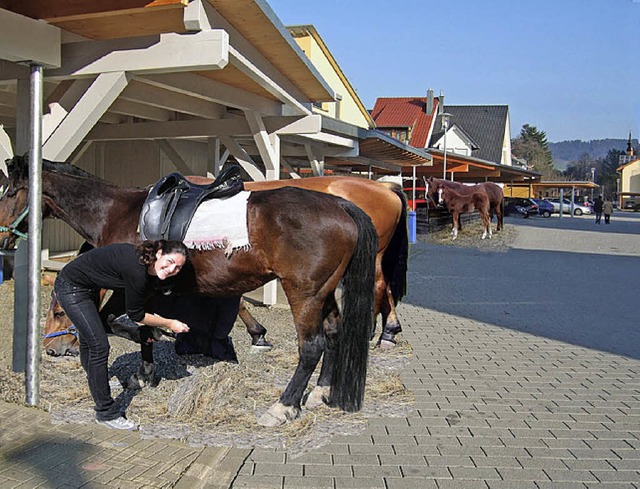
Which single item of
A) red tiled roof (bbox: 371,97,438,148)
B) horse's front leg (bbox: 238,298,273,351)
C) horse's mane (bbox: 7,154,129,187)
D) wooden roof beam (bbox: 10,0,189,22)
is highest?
red tiled roof (bbox: 371,97,438,148)

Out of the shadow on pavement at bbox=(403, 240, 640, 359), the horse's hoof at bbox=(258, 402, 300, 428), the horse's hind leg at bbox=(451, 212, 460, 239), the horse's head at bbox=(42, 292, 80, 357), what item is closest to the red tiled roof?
the horse's hind leg at bbox=(451, 212, 460, 239)

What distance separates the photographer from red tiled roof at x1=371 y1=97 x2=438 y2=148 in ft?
158

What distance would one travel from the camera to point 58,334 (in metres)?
4.97

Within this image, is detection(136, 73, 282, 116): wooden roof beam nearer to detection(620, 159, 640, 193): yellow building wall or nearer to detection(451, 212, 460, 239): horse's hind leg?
detection(451, 212, 460, 239): horse's hind leg

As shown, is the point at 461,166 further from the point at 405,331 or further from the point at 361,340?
the point at 361,340

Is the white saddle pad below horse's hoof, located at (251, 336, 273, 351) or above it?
above

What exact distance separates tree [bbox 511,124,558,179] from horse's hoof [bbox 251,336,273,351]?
318ft

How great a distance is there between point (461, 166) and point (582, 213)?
87.5 feet

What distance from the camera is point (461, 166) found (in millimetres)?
28172

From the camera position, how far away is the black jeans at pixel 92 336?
4.01 m

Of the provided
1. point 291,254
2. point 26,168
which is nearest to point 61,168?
point 26,168

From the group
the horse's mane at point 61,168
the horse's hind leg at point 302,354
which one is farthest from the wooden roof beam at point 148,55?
the horse's hind leg at point 302,354

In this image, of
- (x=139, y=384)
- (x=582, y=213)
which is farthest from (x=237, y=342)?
(x=582, y=213)

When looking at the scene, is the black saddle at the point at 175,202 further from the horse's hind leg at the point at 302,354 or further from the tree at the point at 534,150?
the tree at the point at 534,150
